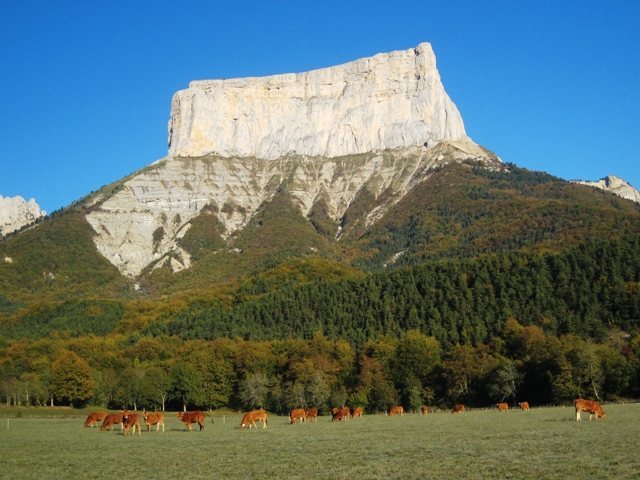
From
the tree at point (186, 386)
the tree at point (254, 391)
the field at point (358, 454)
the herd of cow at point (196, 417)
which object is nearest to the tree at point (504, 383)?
the herd of cow at point (196, 417)

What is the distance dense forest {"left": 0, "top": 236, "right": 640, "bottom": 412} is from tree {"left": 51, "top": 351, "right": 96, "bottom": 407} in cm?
21

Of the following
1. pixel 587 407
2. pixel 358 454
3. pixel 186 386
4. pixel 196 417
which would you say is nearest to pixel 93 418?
pixel 196 417

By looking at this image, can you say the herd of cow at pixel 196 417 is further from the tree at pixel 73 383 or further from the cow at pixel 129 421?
the tree at pixel 73 383

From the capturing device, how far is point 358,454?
112 ft

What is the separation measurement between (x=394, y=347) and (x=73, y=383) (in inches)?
2317

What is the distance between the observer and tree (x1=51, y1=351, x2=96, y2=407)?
127250mm

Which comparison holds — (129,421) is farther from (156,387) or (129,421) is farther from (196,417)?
(156,387)

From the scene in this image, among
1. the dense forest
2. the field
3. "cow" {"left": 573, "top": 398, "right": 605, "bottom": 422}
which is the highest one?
the dense forest

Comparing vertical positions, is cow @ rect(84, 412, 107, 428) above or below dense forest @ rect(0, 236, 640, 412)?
below

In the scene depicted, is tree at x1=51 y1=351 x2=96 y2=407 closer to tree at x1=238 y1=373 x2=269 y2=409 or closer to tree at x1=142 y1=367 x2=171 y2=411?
tree at x1=142 y1=367 x2=171 y2=411

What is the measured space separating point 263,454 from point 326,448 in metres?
3.68

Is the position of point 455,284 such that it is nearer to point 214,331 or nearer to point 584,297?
point 584,297

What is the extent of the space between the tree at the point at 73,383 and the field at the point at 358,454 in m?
83.0

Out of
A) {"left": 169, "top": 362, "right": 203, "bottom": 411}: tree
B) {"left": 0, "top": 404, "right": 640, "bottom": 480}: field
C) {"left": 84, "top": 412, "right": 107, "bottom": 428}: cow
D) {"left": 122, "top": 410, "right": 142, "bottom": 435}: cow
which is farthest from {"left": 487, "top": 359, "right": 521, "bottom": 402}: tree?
{"left": 122, "top": 410, "right": 142, "bottom": 435}: cow
